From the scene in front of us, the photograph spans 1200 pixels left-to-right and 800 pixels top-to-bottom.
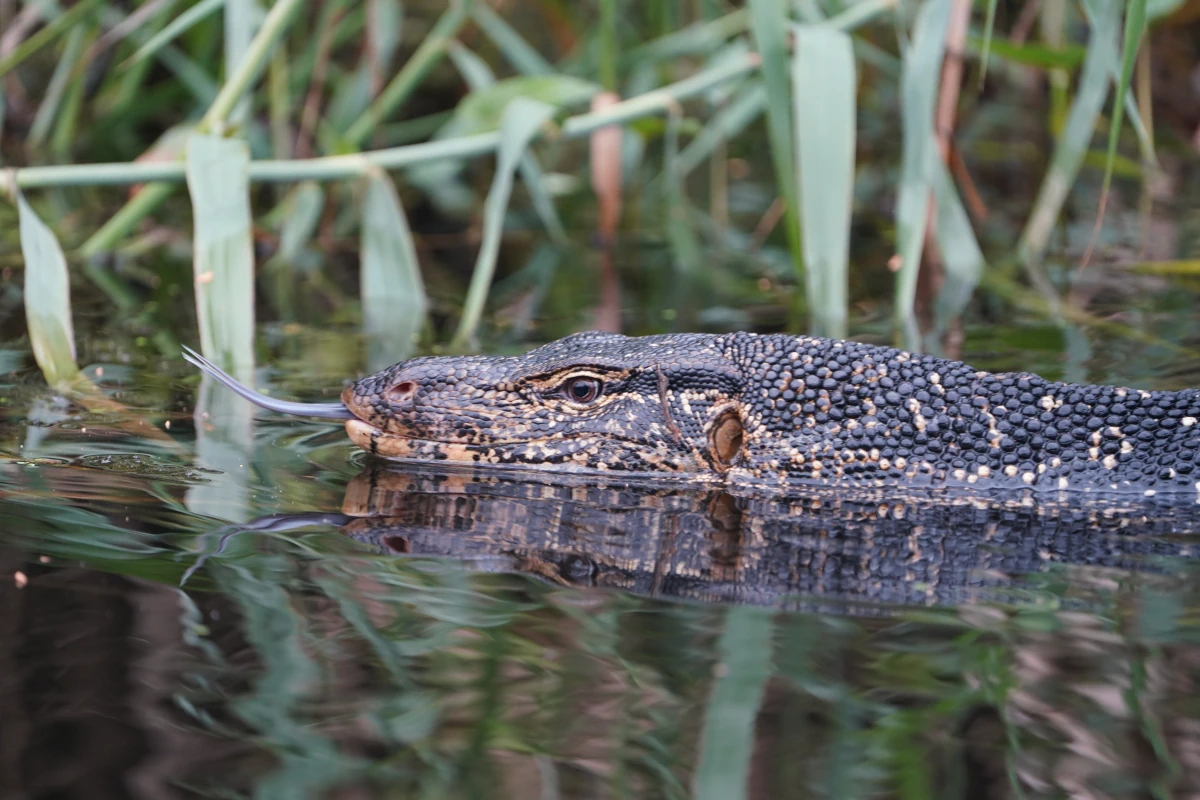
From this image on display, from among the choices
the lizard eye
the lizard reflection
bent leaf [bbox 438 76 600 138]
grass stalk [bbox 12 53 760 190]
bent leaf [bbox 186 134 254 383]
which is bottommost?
the lizard reflection

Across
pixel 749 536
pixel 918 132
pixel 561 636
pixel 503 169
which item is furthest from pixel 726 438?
pixel 918 132

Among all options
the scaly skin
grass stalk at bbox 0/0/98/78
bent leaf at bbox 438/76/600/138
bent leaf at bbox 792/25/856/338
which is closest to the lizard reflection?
the scaly skin

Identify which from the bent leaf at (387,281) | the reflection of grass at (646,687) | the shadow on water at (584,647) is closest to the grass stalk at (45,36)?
the bent leaf at (387,281)

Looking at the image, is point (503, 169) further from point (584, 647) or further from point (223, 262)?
point (584, 647)

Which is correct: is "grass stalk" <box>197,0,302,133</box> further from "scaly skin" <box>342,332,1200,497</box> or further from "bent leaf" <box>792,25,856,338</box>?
"bent leaf" <box>792,25,856,338</box>

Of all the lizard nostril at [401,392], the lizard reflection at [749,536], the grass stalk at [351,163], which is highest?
the grass stalk at [351,163]

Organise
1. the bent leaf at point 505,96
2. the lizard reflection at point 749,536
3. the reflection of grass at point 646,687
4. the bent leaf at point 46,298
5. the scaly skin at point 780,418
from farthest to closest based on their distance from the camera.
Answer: the bent leaf at point 505,96 → the bent leaf at point 46,298 → the scaly skin at point 780,418 → the lizard reflection at point 749,536 → the reflection of grass at point 646,687

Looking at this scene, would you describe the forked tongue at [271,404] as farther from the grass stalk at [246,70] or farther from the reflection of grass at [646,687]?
the grass stalk at [246,70]

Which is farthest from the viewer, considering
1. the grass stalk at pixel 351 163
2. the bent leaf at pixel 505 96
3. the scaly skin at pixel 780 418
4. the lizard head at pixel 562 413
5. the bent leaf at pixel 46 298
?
the bent leaf at pixel 505 96
